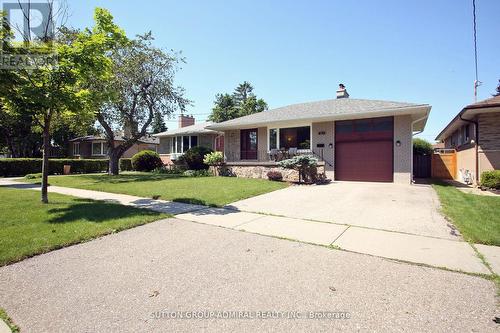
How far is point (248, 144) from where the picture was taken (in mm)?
19719

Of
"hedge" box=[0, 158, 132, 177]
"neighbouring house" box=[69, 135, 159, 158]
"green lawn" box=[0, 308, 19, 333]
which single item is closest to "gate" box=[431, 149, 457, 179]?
"green lawn" box=[0, 308, 19, 333]

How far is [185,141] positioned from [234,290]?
80.1 ft

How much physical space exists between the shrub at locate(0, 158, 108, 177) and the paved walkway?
20.4m

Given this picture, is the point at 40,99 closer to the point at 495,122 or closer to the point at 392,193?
the point at 392,193

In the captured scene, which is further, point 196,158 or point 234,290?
point 196,158

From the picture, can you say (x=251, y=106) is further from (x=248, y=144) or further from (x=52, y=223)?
(x=52, y=223)

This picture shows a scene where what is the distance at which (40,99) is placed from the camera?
6973 mm

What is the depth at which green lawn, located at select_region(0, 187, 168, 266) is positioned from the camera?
4629 millimetres

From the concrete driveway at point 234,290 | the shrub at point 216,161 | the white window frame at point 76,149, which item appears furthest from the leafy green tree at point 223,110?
the concrete driveway at point 234,290

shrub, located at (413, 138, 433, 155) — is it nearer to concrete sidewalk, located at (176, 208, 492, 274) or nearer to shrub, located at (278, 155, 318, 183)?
shrub, located at (278, 155, 318, 183)

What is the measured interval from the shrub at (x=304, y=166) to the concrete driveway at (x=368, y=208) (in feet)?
10.9

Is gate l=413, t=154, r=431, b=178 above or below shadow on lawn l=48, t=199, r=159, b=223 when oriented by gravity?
above

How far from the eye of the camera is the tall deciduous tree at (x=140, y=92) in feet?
62.8

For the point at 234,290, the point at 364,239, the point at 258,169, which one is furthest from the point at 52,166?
the point at 364,239
